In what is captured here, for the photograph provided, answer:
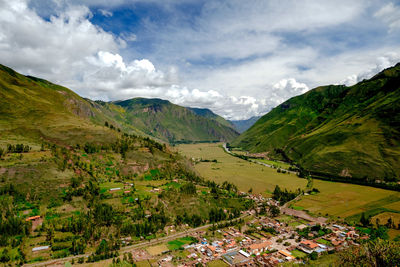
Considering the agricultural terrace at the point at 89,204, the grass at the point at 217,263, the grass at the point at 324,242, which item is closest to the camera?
the grass at the point at 217,263

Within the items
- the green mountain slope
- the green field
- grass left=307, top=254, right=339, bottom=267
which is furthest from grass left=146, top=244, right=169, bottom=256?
the green mountain slope

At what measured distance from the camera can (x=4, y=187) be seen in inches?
3615

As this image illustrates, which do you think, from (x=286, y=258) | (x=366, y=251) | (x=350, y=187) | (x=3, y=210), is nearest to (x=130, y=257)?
(x=286, y=258)

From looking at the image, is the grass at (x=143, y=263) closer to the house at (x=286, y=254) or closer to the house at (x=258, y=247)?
the house at (x=258, y=247)

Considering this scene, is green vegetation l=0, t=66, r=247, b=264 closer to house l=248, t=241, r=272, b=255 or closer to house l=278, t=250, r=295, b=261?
house l=248, t=241, r=272, b=255

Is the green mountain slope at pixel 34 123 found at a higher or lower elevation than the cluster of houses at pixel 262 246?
higher

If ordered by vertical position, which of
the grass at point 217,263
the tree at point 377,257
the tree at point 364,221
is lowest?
the grass at point 217,263

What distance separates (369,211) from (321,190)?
139 ft

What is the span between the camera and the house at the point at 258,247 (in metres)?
73.6

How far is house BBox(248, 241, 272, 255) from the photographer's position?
73556mm

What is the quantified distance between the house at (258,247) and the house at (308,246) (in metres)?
10.9

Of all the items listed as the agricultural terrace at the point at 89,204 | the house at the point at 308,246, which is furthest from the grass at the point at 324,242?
the agricultural terrace at the point at 89,204

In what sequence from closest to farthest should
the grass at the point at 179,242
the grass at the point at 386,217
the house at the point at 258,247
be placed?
the house at the point at 258,247, the grass at the point at 179,242, the grass at the point at 386,217

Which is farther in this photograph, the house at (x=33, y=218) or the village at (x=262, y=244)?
the house at (x=33, y=218)
